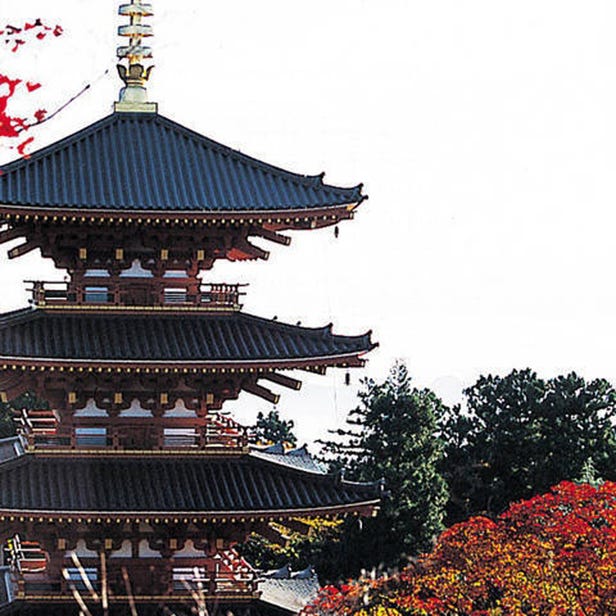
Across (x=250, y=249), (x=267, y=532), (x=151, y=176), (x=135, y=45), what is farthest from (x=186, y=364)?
(x=135, y=45)

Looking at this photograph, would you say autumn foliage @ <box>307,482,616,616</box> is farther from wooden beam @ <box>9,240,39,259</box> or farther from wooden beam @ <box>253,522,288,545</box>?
wooden beam @ <box>9,240,39,259</box>

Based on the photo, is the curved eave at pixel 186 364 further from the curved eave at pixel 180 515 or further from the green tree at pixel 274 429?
the green tree at pixel 274 429

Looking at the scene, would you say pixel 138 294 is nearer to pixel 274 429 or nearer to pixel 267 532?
pixel 267 532

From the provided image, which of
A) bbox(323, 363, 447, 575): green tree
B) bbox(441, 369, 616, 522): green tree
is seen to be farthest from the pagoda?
bbox(441, 369, 616, 522): green tree

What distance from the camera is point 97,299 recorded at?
24891 millimetres

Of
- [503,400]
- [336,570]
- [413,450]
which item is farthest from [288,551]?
[503,400]

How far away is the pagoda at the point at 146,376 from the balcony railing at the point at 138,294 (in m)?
0.03

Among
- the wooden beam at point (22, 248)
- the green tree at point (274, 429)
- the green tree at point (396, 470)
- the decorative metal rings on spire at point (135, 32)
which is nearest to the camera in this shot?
the wooden beam at point (22, 248)

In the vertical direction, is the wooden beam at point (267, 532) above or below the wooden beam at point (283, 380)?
below

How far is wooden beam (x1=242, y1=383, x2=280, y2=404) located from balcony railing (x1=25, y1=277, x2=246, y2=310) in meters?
1.42

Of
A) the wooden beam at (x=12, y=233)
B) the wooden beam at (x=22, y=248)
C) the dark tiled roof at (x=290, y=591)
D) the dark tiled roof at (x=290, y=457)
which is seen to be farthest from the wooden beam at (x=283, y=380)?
the wooden beam at (x=12, y=233)

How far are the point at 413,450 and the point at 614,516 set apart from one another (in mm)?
11693

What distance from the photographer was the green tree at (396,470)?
43.0 meters

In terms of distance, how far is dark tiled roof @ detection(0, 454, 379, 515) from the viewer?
76.6 ft
